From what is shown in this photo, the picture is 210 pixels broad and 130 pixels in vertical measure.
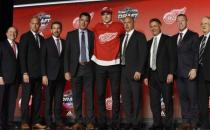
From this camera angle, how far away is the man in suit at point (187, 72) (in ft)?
21.9

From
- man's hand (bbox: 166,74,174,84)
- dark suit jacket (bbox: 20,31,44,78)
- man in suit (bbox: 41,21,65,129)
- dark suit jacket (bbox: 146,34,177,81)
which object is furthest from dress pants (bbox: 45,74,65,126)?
man's hand (bbox: 166,74,174,84)

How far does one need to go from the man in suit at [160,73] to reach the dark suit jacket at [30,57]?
1.73 meters

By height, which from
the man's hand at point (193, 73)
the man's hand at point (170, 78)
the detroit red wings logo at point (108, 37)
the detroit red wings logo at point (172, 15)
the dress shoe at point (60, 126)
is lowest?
the dress shoe at point (60, 126)

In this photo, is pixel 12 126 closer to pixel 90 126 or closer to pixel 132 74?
pixel 90 126

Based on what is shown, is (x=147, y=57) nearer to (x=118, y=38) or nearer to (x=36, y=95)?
(x=118, y=38)

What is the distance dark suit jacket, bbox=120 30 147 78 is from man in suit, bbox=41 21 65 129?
1114 mm

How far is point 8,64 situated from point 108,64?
1.59m

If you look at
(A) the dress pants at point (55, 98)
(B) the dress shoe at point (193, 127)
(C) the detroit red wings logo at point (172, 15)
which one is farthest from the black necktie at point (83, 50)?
(B) the dress shoe at point (193, 127)

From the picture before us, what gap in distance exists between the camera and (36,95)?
23.7 feet

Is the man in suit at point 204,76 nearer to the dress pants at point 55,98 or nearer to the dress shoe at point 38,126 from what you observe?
the dress pants at point 55,98

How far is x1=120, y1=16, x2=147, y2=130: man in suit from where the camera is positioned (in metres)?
6.84

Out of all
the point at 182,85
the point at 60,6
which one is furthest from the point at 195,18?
the point at 60,6

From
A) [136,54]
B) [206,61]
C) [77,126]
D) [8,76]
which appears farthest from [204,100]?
[8,76]

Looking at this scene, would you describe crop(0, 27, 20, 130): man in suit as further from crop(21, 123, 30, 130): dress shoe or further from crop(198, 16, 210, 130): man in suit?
crop(198, 16, 210, 130): man in suit
